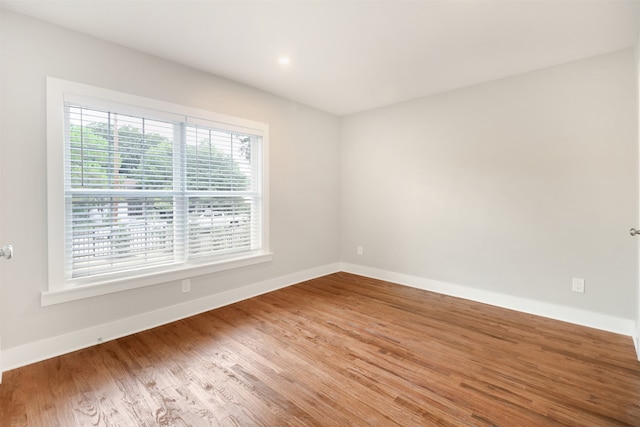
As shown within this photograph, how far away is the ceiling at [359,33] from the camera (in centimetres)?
204

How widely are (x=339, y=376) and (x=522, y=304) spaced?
232 cm

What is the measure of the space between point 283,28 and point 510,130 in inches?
100

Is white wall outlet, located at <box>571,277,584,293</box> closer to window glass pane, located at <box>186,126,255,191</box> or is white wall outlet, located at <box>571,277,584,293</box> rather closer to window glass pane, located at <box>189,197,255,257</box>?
window glass pane, located at <box>189,197,255,257</box>

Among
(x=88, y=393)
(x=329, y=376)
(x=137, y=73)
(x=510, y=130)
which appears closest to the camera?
(x=88, y=393)

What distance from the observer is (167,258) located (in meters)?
2.91

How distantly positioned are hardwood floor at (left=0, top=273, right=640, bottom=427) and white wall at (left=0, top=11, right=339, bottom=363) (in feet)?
0.94

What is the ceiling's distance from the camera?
2.04 metres

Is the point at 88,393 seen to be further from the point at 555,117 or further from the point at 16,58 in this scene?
the point at 555,117

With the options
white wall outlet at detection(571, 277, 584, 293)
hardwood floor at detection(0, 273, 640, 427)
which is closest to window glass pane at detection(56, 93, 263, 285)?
hardwood floor at detection(0, 273, 640, 427)

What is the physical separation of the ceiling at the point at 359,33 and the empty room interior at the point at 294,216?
22mm

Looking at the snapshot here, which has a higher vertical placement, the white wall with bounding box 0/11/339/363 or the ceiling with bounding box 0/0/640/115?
the ceiling with bounding box 0/0/640/115

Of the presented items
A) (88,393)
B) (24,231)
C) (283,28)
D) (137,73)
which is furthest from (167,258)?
(283,28)

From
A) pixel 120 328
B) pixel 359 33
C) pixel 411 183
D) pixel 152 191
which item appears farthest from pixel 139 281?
pixel 411 183

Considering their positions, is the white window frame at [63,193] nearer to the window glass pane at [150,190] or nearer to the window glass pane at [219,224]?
the window glass pane at [150,190]
